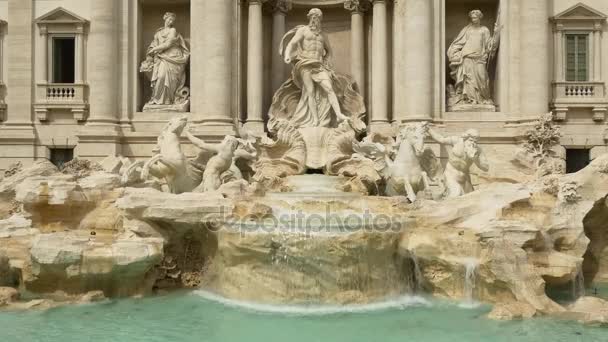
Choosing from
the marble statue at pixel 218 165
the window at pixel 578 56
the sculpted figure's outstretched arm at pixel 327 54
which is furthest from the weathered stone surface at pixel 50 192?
the window at pixel 578 56

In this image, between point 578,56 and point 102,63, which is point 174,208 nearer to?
point 102,63

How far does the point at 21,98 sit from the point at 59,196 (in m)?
6.34

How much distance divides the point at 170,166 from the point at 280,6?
627 cm

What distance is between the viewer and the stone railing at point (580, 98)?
1410cm

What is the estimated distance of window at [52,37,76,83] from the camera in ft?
48.7

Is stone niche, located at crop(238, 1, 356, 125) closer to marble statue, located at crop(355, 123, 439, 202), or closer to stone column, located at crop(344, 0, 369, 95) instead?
stone column, located at crop(344, 0, 369, 95)

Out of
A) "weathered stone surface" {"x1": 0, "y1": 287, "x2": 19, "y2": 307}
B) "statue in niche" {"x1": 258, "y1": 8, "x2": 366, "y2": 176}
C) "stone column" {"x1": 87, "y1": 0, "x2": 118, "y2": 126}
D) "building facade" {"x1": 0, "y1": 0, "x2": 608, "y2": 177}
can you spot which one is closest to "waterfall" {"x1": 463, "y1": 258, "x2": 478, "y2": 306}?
"statue in niche" {"x1": 258, "y1": 8, "x2": 366, "y2": 176}

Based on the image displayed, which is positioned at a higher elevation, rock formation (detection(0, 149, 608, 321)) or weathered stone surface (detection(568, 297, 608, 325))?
rock formation (detection(0, 149, 608, 321))

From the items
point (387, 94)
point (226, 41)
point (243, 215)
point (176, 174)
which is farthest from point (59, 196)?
point (387, 94)

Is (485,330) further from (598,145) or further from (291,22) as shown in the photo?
(291,22)

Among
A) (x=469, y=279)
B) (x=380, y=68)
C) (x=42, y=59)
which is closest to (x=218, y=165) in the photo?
(x=469, y=279)

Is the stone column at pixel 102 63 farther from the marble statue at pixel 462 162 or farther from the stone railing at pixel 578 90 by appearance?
the stone railing at pixel 578 90

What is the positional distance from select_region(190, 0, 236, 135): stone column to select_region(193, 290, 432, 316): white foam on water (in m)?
5.84
